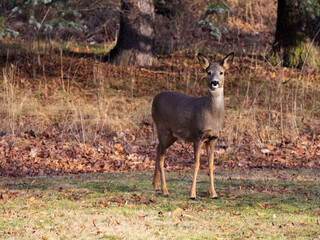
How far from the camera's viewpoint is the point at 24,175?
1075 cm

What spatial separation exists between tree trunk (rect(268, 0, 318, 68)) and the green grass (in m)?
9.67

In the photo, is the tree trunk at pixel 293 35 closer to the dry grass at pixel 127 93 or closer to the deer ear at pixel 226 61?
the dry grass at pixel 127 93

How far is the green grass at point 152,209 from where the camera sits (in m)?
6.55

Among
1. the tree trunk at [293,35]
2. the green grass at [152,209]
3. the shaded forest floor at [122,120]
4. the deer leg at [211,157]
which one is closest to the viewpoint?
the green grass at [152,209]

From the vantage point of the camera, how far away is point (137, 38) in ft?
60.5

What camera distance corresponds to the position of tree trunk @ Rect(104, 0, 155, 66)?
18.3 m

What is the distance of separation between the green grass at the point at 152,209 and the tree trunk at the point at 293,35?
967 cm

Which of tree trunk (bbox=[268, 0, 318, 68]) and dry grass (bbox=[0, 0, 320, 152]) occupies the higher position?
tree trunk (bbox=[268, 0, 318, 68])

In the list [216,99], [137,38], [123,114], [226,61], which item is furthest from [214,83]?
[137,38]

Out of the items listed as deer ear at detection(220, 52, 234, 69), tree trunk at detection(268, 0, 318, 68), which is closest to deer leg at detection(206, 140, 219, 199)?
deer ear at detection(220, 52, 234, 69)

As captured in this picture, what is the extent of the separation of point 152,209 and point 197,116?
1.37 meters

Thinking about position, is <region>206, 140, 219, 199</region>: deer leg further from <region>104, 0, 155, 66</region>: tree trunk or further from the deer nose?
<region>104, 0, 155, 66</region>: tree trunk

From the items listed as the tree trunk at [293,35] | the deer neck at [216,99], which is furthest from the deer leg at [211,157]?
the tree trunk at [293,35]

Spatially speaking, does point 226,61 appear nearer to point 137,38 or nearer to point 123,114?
point 123,114
